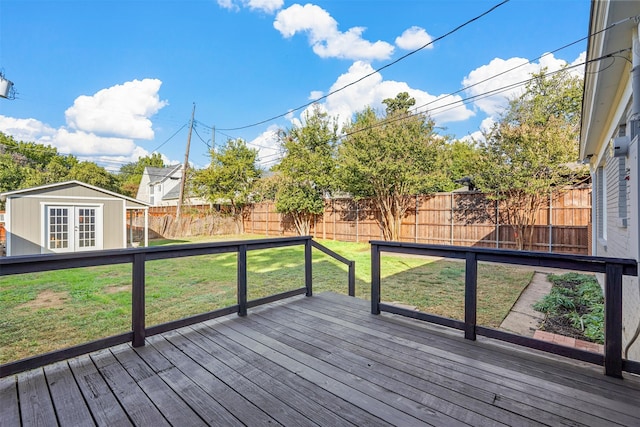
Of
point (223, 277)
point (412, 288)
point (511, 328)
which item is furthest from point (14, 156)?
point (511, 328)

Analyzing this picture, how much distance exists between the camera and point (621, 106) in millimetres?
2949

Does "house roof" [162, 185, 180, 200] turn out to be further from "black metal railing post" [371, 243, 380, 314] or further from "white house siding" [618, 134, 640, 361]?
"white house siding" [618, 134, 640, 361]

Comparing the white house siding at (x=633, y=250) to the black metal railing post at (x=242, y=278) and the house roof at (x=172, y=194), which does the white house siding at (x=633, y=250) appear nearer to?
the black metal railing post at (x=242, y=278)

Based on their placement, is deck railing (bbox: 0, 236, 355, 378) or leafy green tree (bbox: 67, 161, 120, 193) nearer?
deck railing (bbox: 0, 236, 355, 378)

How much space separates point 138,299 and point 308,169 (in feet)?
37.3

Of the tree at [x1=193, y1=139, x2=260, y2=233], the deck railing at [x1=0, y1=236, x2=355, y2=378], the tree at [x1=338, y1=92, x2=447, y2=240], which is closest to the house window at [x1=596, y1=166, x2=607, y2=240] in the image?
the tree at [x1=338, y1=92, x2=447, y2=240]

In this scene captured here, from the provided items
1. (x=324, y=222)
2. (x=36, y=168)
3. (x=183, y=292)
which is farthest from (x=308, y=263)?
(x=36, y=168)

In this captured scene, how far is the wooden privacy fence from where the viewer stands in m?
7.93

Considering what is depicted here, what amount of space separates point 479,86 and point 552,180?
10.1 ft

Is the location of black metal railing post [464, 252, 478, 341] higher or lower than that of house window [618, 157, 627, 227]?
lower

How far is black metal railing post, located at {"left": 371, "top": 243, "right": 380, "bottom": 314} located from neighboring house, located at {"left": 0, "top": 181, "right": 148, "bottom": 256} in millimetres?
10904

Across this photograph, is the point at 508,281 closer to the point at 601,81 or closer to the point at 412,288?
the point at 412,288

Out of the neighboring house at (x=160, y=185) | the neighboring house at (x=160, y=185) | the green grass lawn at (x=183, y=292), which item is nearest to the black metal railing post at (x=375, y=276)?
the green grass lawn at (x=183, y=292)

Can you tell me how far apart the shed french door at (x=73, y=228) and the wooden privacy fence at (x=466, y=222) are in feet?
26.8
